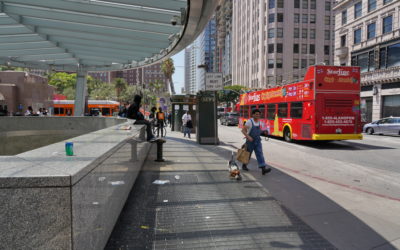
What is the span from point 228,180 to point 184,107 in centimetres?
1731

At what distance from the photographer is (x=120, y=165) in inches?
181

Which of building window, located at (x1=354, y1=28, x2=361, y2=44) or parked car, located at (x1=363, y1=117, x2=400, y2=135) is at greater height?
building window, located at (x1=354, y1=28, x2=361, y2=44)

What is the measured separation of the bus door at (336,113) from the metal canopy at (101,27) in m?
6.60

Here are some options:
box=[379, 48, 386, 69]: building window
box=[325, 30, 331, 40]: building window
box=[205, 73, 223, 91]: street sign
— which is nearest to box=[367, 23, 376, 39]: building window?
box=[379, 48, 386, 69]: building window

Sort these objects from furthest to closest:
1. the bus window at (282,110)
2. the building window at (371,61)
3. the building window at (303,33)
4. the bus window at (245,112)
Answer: the building window at (303,33) < the building window at (371,61) < the bus window at (245,112) < the bus window at (282,110)

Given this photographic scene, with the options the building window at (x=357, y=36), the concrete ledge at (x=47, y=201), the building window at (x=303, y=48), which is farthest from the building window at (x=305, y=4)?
the concrete ledge at (x=47, y=201)

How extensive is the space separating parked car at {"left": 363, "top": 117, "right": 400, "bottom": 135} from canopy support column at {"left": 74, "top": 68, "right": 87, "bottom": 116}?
2251 centimetres

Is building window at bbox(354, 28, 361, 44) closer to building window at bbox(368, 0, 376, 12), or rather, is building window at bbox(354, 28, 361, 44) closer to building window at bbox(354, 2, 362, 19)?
building window at bbox(354, 2, 362, 19)

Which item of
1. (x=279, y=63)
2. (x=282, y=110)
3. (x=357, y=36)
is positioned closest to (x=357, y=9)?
(x=357, y=36)

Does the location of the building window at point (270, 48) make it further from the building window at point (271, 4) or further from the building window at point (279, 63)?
the building window at point (271, 4)

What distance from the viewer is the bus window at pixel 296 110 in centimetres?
1572

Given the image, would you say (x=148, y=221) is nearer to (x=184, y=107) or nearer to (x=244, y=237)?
(x=244, y=237)

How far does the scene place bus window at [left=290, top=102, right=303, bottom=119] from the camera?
15721 mm

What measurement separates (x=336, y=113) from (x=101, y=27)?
10.9 meters
